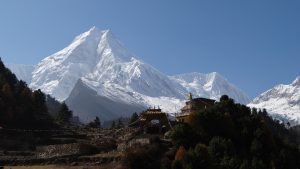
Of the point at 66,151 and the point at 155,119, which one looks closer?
the point at 66,151

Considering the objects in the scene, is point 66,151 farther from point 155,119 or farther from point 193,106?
point 193,106

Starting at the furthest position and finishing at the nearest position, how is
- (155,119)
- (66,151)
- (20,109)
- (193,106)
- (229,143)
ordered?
(20,109)
(193,106)
(155,119)
(66,151)
(229,143)

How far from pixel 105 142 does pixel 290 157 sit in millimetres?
20753

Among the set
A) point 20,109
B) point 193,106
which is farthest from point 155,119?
point 20,109

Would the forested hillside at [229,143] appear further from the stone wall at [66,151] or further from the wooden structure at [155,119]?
the stone wall at [66,151]

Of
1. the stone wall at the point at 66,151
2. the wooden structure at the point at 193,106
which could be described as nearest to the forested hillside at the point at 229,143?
the stone wall at the point at 66,151

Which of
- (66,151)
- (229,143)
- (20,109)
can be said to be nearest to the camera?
(229,143)

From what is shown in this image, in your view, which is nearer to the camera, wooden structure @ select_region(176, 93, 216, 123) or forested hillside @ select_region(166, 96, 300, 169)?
forested hillside @ select_region(166, 96, 300, 169)

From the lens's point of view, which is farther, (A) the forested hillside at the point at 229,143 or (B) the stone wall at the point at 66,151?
(B) the stone wall at the point at 66,151

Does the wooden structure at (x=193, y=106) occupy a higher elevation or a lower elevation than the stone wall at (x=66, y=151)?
higher

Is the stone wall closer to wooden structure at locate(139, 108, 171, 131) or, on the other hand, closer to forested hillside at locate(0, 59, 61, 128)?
wooden structure at locate(139, 108, 171, 131)

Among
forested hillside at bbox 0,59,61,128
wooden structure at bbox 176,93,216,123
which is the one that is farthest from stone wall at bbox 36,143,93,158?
forested hillside at bbox 0,59,61,128

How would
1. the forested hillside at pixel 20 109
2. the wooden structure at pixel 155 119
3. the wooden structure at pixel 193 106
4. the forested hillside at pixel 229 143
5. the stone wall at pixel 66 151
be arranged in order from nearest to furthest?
the forested hillside at pixel 229 143 → the stone wall at pixel 66 151 → the wooden structure at pixel 155 119 → the wooden structure at pixel 193 106 → the forested hillside at pixel 20 109

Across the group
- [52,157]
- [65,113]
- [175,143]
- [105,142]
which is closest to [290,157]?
[175,143]
